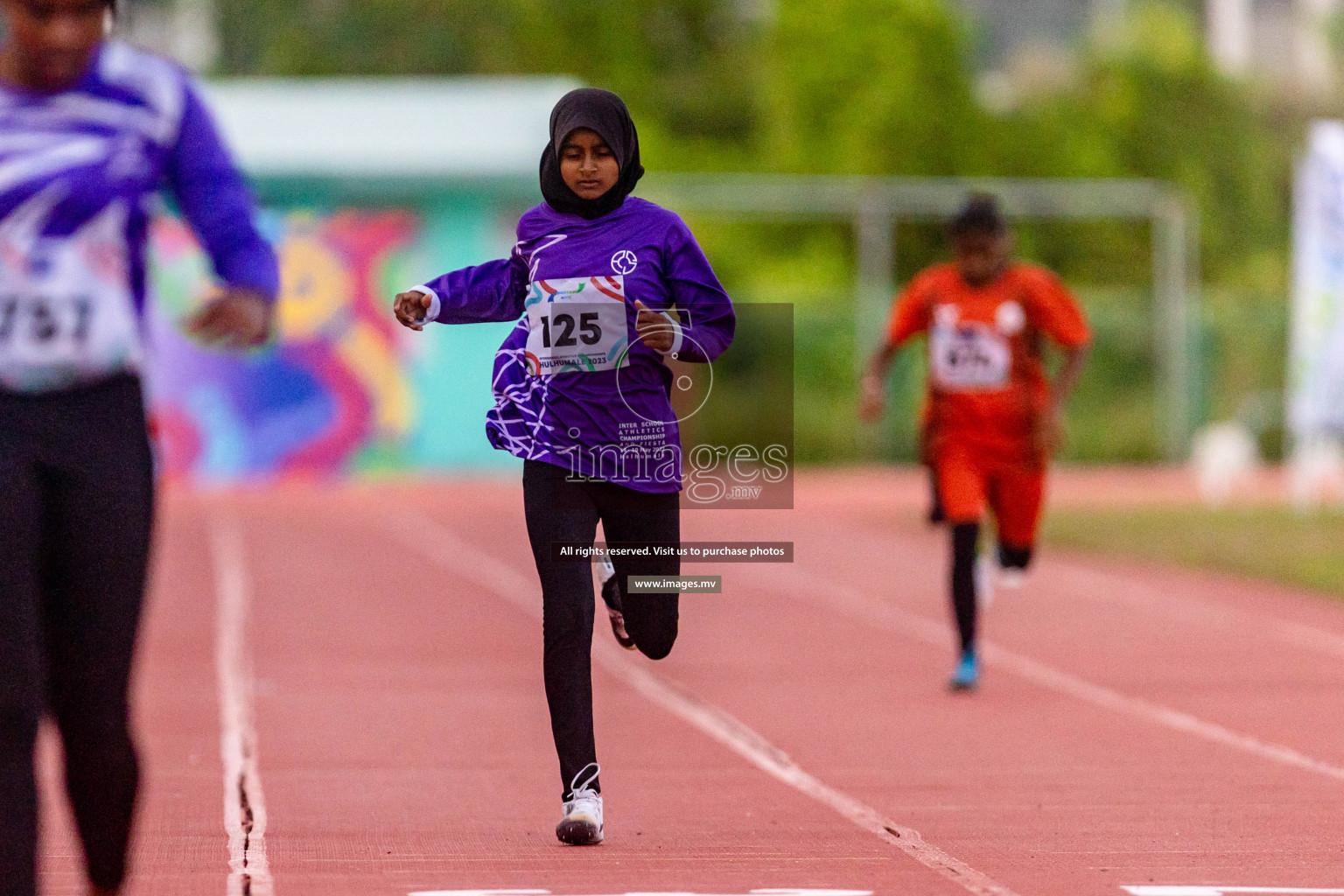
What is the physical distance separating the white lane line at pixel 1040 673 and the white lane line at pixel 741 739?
1725 millimetres

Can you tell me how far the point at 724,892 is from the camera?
6055 millimetres

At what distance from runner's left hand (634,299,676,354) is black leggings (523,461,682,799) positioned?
0.46 meters

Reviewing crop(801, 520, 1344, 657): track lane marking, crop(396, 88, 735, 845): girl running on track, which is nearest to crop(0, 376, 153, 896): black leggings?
crop(396, 88, 735, 845): girl running on track

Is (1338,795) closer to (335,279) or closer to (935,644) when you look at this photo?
(935,644)

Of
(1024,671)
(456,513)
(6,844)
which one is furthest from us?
(456,513)

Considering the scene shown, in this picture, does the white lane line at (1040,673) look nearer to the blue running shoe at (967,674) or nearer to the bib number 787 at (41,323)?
the blue running shoe at (967,674)

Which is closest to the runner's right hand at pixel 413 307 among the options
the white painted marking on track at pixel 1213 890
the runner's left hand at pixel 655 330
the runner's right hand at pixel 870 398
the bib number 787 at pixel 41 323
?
the runner's left hand at pixel 655 330

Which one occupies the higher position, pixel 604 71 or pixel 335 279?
pixel 604 71

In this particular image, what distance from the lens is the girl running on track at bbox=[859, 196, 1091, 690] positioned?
10727 millimetres

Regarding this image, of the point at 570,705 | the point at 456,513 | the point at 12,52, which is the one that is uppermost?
the point at 12,52

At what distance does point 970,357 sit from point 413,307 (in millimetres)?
4624

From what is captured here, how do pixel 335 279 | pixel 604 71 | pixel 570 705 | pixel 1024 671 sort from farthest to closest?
pixel 604 71 → pixel 335 279 → pixel 1024 671 → pixel 570 705

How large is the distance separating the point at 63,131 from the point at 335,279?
28.4 metres

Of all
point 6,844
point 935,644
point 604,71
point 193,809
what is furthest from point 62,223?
point 604,71
